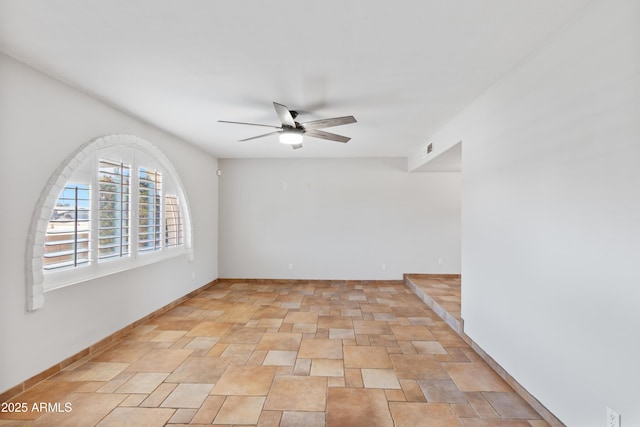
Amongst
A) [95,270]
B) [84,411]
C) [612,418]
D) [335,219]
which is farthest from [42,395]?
[335,219]

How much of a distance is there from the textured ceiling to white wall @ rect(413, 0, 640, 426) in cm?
30

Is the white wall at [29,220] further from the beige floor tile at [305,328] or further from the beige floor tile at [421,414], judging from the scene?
the beige floor tile at [421,414]

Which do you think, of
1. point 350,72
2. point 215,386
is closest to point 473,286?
point 350,72

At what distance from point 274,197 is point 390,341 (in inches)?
153

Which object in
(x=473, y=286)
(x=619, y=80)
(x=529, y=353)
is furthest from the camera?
(x=473, y=286)

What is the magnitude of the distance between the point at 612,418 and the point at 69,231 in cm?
421

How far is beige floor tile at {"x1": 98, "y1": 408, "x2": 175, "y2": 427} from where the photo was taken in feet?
6.62

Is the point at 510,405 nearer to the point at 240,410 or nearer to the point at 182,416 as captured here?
the point at 240,410

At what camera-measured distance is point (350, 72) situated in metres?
2.46

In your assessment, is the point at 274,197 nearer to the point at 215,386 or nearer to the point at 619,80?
the point at 215,386

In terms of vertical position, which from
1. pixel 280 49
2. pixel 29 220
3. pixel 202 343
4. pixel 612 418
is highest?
pixel 280 49

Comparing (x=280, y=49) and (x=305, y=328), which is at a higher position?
(x=280, y=49)

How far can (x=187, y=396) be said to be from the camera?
7.62 feet

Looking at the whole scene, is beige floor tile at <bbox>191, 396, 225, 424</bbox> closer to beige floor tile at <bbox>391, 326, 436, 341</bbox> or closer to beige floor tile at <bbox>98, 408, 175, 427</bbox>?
beige floor tile at <bbox>98, 408, 175, 427</bbox>
